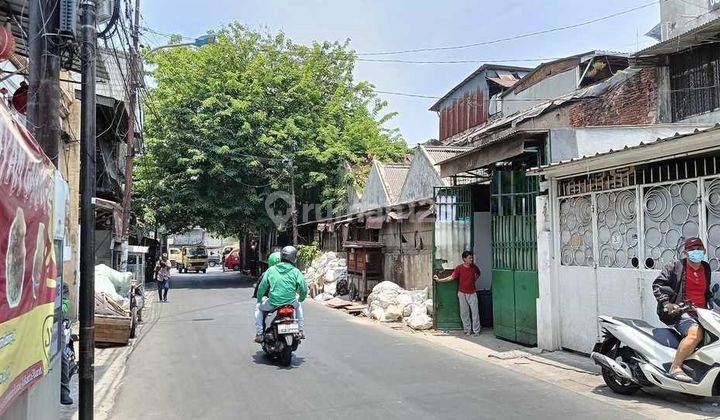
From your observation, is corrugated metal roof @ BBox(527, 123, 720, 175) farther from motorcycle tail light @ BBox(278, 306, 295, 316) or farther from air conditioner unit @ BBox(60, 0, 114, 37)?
air conditioner unit @ BBox(60, 0, 114, 37)

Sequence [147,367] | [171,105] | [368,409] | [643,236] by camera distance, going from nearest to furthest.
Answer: [368,409], [643,236], [147,367], [171,105]

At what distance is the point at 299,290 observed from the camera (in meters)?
9.40

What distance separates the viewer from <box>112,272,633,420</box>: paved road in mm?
6434

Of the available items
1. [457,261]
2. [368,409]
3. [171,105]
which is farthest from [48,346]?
[171,105]

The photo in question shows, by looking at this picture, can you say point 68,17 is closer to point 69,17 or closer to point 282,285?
point 69,17

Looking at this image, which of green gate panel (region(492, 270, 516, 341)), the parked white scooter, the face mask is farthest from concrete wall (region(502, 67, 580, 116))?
the parked white scooter

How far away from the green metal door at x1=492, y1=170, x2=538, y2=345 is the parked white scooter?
10.9ft

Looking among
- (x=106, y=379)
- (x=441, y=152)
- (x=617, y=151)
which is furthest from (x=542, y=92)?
(x=106, y=379)

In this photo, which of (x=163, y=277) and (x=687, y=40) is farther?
(x=163, y=277)

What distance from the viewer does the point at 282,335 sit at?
350 inches

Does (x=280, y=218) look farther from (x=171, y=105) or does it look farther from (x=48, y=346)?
(x=48, y=346)

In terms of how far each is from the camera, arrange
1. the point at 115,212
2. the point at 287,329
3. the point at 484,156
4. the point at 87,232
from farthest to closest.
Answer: the point at 115,212 → the point at 484,156 → the point at 287,329 → the point at 87,232

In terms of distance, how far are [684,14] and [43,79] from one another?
1813cm

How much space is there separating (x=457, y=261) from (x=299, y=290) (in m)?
5.23
